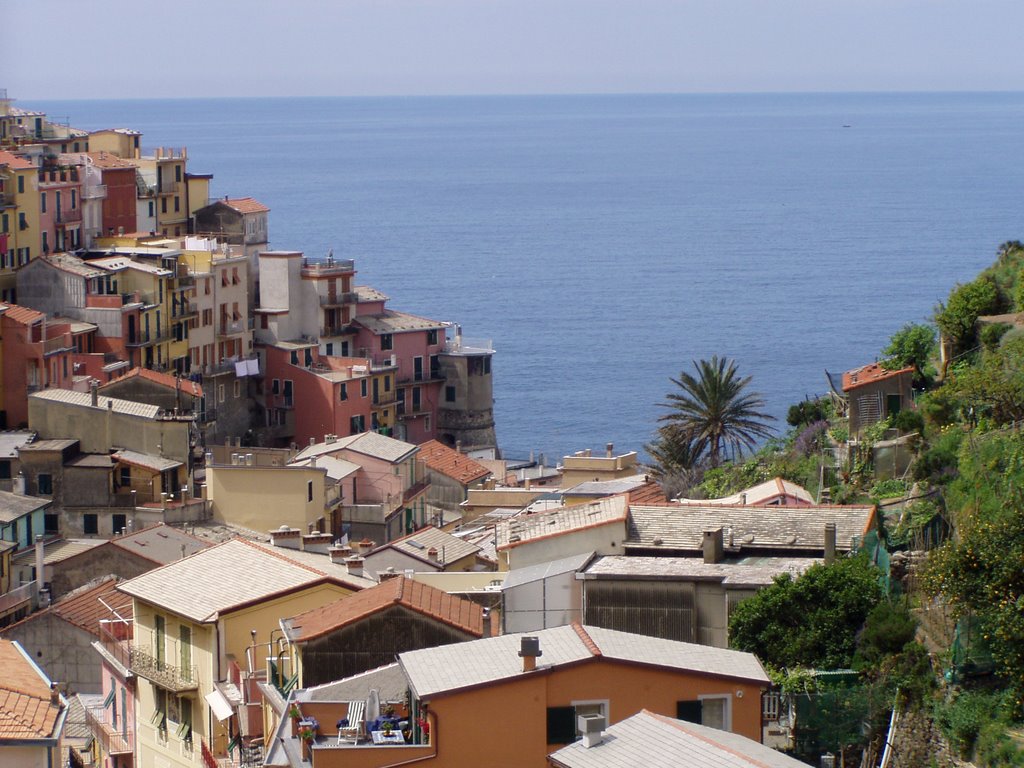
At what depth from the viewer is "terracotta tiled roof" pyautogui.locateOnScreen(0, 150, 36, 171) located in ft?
236

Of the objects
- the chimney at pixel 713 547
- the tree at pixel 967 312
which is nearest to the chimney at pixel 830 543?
the chimney at pixel 713 547

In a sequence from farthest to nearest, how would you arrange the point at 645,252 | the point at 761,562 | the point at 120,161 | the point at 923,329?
the point at 645,252
the point at 120,161
the point at 923,329
the point at 761,562

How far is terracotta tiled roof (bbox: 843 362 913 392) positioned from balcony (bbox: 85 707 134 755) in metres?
14.9

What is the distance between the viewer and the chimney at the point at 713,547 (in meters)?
27.3

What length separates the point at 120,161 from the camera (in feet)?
270

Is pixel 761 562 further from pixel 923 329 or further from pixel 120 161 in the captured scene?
pixel 120 161

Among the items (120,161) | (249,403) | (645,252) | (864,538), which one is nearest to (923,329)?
(864,538)

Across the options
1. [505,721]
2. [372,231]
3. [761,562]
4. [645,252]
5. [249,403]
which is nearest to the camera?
[505,721]

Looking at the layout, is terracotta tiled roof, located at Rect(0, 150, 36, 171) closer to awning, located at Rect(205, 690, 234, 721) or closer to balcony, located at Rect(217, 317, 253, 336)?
balcony, located at Rect(217, 317, 253, 336)

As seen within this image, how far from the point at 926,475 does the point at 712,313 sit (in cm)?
9959

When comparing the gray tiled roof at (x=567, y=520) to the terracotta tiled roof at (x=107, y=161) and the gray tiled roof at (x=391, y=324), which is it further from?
the terracotta tiled roof at (x=107, y=161)

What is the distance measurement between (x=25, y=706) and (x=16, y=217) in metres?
50.8

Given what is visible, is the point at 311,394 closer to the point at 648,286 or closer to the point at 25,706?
the point at 25,706

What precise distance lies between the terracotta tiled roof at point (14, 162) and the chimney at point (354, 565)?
4504cm
